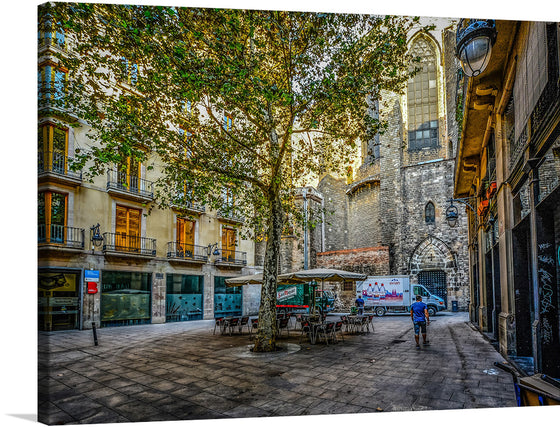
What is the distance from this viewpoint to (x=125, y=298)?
15.5 m

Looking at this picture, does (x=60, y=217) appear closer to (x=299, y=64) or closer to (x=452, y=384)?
(x=299, y=64)

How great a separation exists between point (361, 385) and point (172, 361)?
424 centimetres

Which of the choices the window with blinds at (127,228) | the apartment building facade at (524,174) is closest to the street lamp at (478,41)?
the apartment building facade at (524,174)

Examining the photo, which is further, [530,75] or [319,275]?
[319,275]

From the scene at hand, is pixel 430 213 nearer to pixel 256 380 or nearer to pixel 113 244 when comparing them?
pixel 113 244

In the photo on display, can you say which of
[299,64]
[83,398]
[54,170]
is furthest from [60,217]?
[299,64]

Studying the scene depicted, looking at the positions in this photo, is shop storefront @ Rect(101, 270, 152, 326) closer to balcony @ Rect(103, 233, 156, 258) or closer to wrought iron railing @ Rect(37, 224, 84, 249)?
balcony @ Rect(103, 233, 156, 258)

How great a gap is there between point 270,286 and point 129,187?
853 centimetres

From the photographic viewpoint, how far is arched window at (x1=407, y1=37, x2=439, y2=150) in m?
24.5

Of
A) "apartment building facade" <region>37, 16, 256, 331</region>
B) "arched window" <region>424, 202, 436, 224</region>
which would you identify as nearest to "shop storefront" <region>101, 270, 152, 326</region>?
"apartment building facade" <region>37, 16, 256, 331</region>

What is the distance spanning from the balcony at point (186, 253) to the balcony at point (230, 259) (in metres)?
0.99

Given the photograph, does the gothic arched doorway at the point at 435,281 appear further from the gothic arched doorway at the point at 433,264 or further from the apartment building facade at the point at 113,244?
the apartment building facade at the point at 113,244

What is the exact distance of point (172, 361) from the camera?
8188mm

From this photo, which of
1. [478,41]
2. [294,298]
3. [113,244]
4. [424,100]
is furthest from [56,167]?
[424,100]
